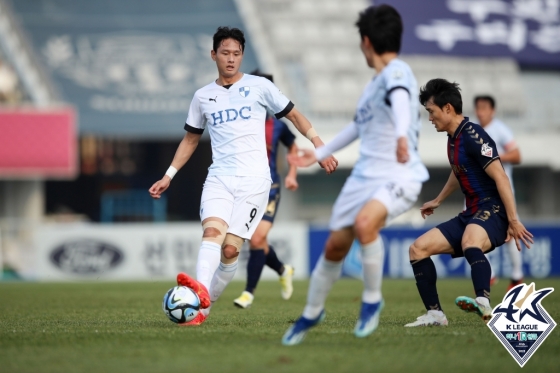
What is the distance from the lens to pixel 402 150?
533cm

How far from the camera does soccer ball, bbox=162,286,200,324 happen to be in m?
6.64

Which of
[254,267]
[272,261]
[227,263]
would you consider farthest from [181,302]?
[272,261]

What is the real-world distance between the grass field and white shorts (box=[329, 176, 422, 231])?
83cm

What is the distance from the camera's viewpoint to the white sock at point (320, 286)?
5.60m

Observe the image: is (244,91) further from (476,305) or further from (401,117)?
(476,305)

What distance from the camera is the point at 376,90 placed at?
18.6 feet

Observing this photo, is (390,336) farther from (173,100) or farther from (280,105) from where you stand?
(173,100)

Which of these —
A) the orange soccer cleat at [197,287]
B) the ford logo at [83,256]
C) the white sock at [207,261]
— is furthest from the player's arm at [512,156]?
the ford logo at [83,256]

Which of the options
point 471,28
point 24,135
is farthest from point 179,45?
point 471,28

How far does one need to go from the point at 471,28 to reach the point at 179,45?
9547 millimetres

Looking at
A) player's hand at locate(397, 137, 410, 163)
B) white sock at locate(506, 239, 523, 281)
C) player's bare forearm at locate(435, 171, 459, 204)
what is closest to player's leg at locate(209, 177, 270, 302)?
player's bare forearm at locate(435, 171, 459, 204)

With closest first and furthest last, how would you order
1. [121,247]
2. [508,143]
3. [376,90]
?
[376,90]
[508,143]
[121,247]

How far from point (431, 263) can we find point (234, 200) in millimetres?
1732

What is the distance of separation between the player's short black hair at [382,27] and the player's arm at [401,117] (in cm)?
35
